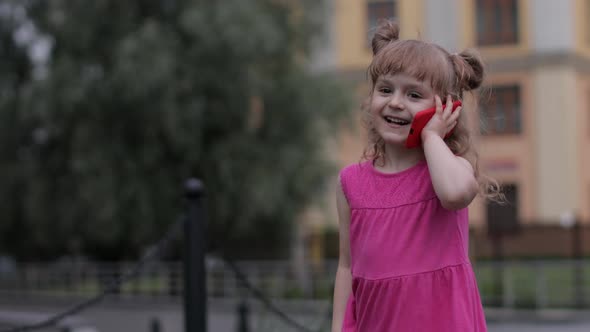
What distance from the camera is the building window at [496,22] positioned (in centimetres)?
3062

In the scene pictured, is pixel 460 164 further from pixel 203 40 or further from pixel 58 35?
pixel 58 35

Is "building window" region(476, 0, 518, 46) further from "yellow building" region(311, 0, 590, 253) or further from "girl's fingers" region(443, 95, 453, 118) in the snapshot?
"girl's fingers" region(443, 95, 453, 118)

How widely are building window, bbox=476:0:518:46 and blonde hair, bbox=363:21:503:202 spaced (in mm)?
28695

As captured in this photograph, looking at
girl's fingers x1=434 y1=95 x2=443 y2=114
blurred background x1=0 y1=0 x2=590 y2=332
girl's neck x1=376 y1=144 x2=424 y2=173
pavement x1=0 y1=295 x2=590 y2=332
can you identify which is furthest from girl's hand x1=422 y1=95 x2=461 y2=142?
blurred background x1=0 y1=0 x2=590 y2=332

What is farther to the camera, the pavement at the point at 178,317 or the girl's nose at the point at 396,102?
the pavement at the point at 178,317

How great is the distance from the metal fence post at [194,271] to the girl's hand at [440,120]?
2.94 meters

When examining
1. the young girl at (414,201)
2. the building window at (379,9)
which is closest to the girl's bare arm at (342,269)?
the young girl at (414,201)

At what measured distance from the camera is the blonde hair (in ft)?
8.80

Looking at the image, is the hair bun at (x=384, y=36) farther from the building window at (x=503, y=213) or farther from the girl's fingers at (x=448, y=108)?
the building window at (x=503, y=213)

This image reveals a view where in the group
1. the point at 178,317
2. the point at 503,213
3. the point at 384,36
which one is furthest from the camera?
the point at 503,213

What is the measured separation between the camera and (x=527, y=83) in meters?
30.7

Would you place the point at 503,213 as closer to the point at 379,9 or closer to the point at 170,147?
the point at 379,9

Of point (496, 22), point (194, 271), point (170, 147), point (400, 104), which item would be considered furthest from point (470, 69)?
point (496, 22)

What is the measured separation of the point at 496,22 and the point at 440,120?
2911 cm
